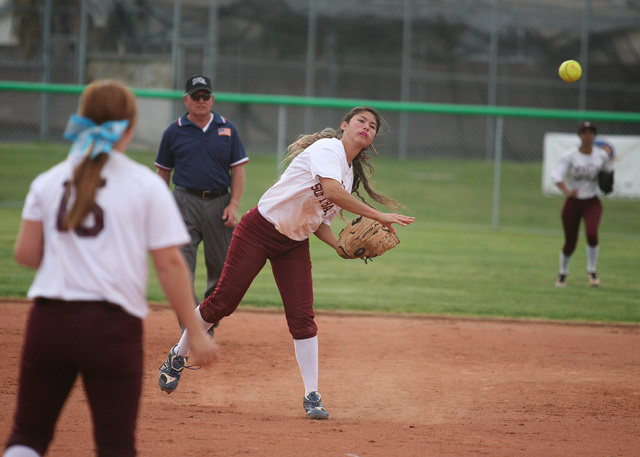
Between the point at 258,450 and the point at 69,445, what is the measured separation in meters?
0.98

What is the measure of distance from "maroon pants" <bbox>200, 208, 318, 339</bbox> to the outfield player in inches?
246

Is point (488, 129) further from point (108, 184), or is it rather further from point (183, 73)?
point (108, 184)

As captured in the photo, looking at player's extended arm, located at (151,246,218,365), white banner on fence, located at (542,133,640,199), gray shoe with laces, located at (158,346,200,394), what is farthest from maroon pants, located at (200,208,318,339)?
white banner on fence, located at (542,133,640,199)

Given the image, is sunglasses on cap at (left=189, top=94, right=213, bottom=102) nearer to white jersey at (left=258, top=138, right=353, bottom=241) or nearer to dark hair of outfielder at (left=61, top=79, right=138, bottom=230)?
white jersey at (left=258, top=138, right=353, bottom=241)

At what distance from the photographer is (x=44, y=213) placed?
247cm

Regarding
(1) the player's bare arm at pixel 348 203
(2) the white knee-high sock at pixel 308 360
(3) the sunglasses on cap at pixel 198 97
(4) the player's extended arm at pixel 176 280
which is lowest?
(2) the white knee-high sock at pixel 308 360

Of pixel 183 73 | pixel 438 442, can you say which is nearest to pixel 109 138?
pixel 438 442

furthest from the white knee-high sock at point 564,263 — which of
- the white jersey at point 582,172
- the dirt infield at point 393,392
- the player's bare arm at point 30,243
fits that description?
the player's bare arm at point 30,243

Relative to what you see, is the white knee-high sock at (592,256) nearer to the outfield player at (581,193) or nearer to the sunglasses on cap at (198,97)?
the outfield player at (581,193)

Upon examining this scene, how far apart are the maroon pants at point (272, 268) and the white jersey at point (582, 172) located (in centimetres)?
627

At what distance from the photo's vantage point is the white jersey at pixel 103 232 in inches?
96.0

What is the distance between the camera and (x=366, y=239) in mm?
4688

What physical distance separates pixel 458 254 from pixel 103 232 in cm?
1050

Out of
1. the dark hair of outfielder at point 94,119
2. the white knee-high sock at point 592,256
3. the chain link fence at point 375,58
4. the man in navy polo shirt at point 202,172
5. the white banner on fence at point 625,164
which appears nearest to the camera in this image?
the dark hair of outfielder at point 94,119
